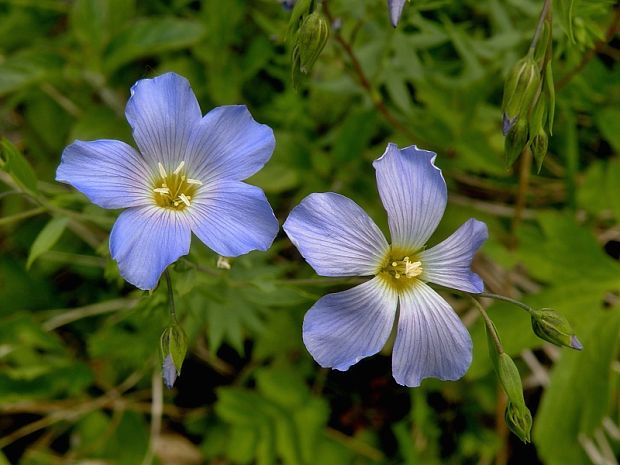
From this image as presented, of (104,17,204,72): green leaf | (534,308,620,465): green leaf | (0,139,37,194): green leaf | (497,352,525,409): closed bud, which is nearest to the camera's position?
(497,352,525,409): closed bud

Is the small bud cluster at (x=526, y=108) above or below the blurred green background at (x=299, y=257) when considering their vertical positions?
above

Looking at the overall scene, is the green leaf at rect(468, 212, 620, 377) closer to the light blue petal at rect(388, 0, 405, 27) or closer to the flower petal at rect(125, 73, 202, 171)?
the light blue petal at rect(388, 0, 405, 27)

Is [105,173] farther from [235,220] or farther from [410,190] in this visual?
[410,190]

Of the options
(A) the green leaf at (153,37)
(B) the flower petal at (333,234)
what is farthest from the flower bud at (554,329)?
(A) the green leaf at (153,37)

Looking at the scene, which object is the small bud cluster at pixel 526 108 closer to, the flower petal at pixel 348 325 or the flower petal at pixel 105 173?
the flower petal at pixel 348 325

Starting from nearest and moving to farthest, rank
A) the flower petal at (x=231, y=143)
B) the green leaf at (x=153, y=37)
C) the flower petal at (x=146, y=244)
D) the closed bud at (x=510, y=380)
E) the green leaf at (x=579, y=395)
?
the flower petal at (x=146, y=244) < the closed bud at (x=510, y=380) < the flower petal at (x=231, y=143) < the green leaf at (x=579, y=395) < the green leaf at (x=153, y=37)

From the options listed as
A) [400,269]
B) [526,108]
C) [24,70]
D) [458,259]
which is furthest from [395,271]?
[24,70]

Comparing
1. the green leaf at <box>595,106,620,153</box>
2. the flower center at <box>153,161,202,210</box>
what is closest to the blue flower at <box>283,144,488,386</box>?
the flower center at <box>153,161,202,210</box>
